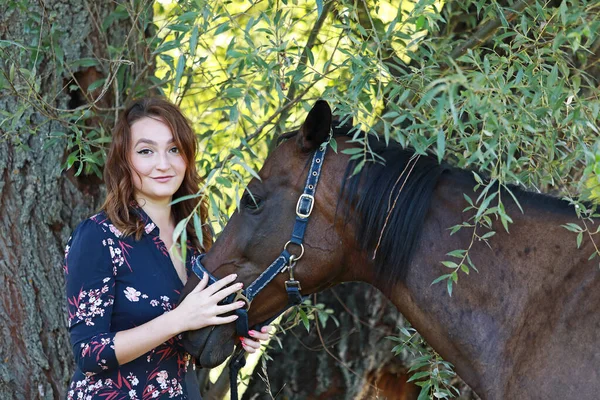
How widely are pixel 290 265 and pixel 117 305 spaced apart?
72 cm

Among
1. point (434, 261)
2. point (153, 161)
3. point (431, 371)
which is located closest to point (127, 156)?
point (153, 161)

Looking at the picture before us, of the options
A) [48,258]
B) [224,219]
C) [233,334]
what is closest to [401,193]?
[233,334]

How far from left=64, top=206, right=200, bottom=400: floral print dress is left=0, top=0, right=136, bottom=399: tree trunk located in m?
1.08

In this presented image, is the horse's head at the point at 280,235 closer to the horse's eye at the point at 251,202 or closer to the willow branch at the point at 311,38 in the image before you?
the horse's eye at the point at 251,202

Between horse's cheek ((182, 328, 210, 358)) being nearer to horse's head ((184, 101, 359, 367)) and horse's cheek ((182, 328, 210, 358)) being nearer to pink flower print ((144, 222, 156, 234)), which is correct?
horse's head ((184, 101, 359, 367))

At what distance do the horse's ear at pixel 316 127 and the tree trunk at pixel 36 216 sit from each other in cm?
161

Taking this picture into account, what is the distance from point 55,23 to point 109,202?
1425 millimetres

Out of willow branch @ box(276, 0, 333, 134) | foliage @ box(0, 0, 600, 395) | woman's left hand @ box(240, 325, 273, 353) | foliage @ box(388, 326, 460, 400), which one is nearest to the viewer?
foliage @ box(0, 0, 600, 395)

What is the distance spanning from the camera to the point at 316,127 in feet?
9.50

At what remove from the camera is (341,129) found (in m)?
3.00

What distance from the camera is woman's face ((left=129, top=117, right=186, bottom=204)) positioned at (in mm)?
3205

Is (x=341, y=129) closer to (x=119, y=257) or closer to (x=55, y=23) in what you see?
(x=119, y=257)

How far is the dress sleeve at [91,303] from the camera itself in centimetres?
287

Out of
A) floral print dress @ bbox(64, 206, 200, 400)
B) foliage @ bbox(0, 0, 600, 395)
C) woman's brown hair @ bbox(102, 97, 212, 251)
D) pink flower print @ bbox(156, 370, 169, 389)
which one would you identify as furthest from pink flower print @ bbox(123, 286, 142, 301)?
foliage @ bbox(0, 0, 600, 395)
